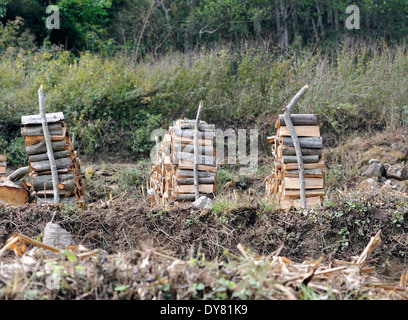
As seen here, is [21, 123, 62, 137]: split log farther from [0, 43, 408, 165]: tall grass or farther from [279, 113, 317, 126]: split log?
[0, 43, 408, 165]: tall grass

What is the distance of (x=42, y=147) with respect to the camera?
6.95 metres

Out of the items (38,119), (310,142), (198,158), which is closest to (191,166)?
(198,158)

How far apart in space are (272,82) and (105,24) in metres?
8.13

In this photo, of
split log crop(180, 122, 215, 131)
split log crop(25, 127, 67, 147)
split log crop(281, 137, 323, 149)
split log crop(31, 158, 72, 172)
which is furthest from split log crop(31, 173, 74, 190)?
split log crop(281, 137, 323, 149)

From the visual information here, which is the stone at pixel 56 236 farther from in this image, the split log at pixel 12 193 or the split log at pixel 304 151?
the split log at pixel 304 151

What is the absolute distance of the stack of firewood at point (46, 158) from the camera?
22.8 feet

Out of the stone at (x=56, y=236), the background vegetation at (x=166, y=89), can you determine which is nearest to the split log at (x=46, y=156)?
the stone at (x=56, y=236)

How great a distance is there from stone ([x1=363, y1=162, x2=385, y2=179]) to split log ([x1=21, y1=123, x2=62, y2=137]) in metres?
6.51

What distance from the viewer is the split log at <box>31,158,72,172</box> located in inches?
275

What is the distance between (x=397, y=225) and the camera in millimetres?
5461

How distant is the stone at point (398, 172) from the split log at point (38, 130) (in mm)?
6792
